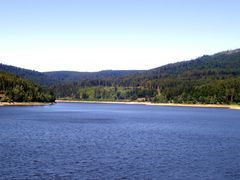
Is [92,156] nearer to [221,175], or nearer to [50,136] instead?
[221,175]

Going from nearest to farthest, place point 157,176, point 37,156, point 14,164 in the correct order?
1. point 157,176
2. point 14,164
3. point 37,156

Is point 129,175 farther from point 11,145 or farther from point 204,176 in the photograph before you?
point 11,145

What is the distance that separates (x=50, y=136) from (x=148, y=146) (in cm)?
2321

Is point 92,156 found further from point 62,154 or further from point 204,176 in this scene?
point 204,176

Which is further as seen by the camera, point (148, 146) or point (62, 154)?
point (148, 146)

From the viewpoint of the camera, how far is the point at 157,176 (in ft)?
150

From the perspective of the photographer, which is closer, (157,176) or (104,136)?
(157,176)

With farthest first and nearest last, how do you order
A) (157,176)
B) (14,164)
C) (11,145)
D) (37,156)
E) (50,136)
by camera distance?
(50,136), (11,145), (37,156), (14,164), (157,176)

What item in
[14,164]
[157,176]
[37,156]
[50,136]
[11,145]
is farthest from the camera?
[50,136]

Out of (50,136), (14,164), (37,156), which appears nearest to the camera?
(14,164)

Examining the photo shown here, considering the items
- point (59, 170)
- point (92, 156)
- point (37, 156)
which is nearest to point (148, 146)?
point (92, 156)

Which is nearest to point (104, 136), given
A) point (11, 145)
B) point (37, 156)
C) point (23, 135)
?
point (23, 135)

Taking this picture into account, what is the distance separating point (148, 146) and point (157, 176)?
2420cm

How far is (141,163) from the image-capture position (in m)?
53.2
